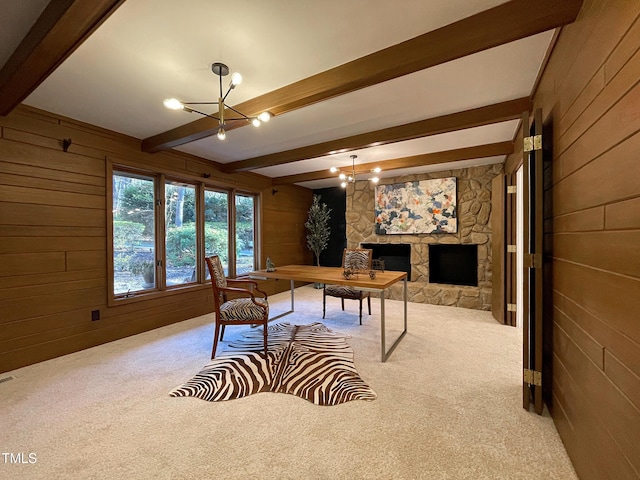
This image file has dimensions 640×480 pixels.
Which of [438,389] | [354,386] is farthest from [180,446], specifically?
[438,389]

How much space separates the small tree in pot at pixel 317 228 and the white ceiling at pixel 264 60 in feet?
11.0

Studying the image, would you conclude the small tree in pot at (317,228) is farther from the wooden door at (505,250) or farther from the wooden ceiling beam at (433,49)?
the wooden ceiling beam at (433,49)

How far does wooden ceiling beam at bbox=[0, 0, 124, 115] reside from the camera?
4.55ft

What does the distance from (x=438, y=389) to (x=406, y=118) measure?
102 inches

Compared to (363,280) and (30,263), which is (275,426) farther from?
(30,263)

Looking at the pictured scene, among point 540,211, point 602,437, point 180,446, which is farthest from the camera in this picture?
point 540,211

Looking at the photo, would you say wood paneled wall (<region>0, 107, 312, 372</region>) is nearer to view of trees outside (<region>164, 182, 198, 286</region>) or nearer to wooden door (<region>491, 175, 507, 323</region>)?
view of trees outside (<region>164, 182, 198, 286</region>)

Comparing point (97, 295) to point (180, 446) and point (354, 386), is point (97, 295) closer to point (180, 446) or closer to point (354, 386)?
point (180, 446)

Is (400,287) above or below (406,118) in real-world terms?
below

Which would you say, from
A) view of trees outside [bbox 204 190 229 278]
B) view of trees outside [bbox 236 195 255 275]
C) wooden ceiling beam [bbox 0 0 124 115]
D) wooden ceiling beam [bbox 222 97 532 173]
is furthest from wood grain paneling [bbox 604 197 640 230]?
view of trees outside [bbox 236 195 255 275]

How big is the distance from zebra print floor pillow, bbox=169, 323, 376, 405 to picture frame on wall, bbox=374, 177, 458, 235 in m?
2.79

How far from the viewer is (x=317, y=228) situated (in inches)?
258

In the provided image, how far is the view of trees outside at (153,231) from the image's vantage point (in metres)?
3.49

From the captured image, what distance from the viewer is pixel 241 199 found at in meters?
5.30
